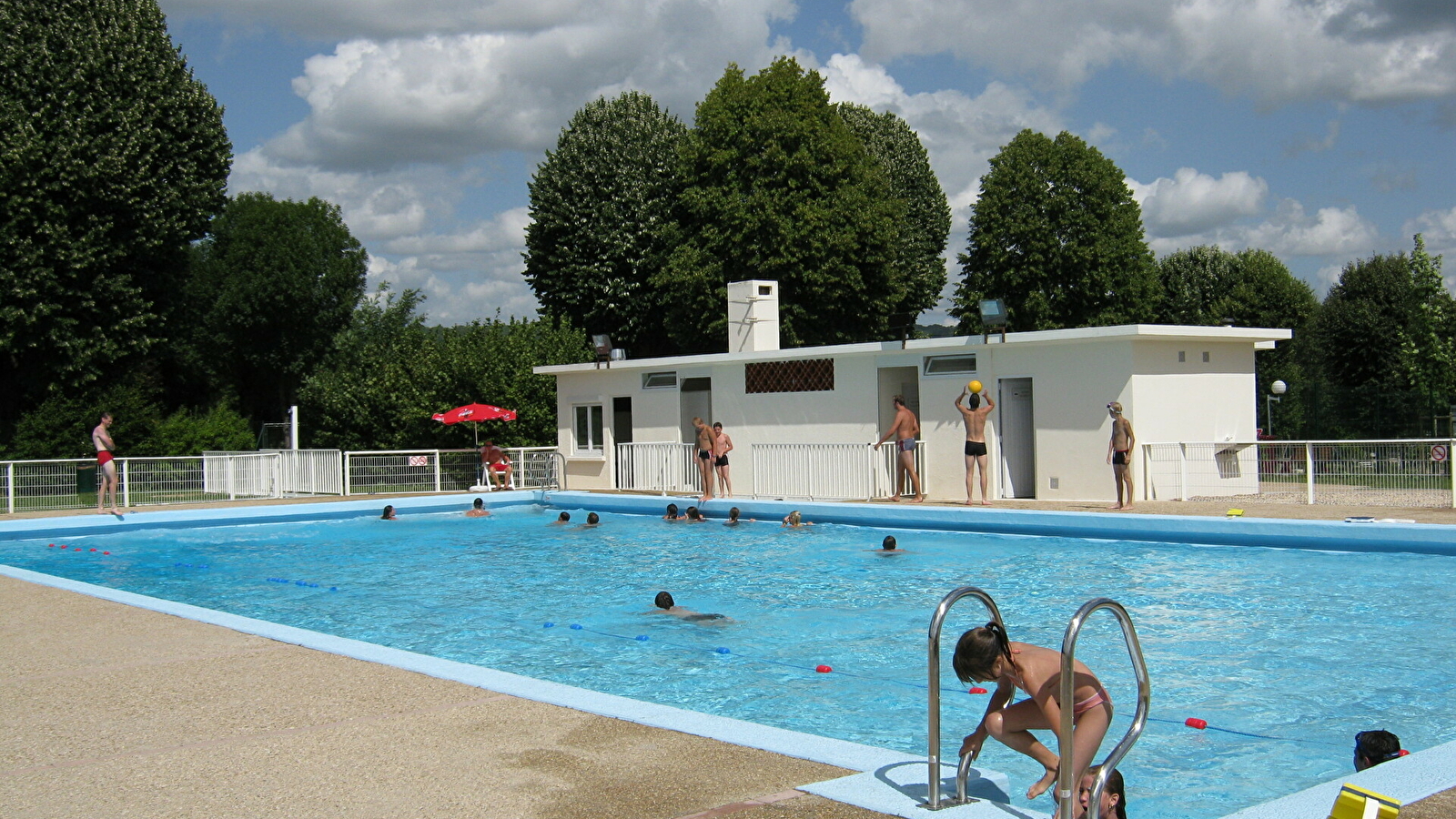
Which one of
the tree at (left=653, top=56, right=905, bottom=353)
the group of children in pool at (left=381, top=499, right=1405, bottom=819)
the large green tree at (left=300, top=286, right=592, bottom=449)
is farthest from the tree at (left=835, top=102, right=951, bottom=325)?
the group of children in pool at (left=381, top=499, right=1405, bottom=819)

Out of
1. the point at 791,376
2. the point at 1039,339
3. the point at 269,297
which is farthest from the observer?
the point at 269,297

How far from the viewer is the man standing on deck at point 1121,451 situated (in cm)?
1681

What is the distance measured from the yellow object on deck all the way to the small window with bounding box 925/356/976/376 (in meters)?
15.9

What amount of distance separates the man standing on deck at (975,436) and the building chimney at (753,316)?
6259mm

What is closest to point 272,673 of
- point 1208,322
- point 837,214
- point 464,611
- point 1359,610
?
point 464,611

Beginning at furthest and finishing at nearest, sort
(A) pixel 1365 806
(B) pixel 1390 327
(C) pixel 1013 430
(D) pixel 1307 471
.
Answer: (B) pixel 1390 327 < (C) pixel 1013 430 < (D) pixel 1307 471 < (A) pixel 1365 806

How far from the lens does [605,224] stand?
115 feet

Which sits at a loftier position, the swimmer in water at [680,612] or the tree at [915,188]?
the tree at [915,188]

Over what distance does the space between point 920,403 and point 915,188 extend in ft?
81.0

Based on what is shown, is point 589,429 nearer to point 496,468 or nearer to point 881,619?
point 496,468

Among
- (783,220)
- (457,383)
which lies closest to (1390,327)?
(783,220)

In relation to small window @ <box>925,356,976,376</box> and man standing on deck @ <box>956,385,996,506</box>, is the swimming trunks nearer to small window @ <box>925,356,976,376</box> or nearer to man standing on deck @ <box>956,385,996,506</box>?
man standing on deck @ <box>956,385,996,506</box>

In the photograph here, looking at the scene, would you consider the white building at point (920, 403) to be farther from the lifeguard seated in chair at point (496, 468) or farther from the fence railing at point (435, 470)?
the lifeguard seated in chair at point (496, 468)

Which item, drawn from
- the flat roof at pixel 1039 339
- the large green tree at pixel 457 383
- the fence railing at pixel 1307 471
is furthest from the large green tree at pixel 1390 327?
the large green tree at pixel 457 383
